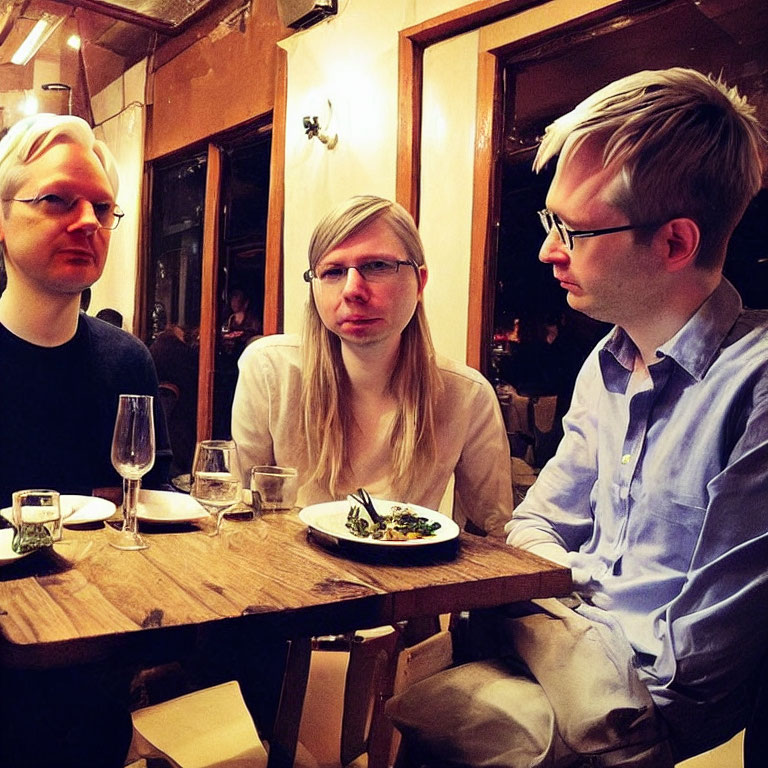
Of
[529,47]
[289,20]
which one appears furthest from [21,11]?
[529,47]

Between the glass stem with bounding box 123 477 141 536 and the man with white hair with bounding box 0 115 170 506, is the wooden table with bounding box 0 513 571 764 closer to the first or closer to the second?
the glass stem with bounding box 123 477 141 536

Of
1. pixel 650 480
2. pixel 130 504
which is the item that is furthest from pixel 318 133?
pixel 650 480

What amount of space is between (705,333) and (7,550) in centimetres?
118

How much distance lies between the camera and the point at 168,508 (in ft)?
5.18

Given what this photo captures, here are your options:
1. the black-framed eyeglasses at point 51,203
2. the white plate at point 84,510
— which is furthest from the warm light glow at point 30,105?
the white plate at point 84,510

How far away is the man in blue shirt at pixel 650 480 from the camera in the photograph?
1.24 m

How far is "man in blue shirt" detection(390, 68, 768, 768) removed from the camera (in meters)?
1.24

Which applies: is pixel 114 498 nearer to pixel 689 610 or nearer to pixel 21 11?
pixel 689 610

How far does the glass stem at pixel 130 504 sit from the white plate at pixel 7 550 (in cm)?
19

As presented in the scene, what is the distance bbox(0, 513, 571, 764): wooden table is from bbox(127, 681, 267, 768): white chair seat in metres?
0.64

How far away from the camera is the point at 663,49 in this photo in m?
1.90

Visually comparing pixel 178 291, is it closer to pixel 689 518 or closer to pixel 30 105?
pixel 30 105

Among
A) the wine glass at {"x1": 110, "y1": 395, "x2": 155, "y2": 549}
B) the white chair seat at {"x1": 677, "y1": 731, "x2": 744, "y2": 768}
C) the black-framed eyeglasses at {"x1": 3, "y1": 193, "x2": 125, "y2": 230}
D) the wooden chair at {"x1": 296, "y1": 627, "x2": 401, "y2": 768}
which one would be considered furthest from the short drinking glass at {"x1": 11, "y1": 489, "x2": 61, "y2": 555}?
the white chair seat at {"x1": 677, "y1": 731, "x2": 744, "y2": 768}

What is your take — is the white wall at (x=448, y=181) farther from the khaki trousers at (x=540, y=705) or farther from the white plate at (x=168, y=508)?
the khaki trousers at (x=540, y=705)
